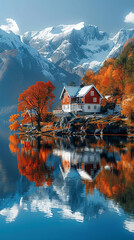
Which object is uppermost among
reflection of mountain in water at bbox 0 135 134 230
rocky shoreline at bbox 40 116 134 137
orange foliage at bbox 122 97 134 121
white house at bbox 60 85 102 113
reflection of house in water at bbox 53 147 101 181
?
white house at bbox 60 85 102 113

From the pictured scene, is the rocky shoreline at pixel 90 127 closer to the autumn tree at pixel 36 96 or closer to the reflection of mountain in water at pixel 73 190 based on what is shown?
the autumn tree at pixel 36 96

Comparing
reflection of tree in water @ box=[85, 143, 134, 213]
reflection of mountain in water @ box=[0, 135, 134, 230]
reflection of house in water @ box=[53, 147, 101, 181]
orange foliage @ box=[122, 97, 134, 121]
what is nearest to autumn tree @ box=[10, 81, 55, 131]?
orange foliage @ box=[122, 97, 134, 121]

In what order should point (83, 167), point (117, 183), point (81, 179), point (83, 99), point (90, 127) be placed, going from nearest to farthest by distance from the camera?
point (117, 183)
point (81, 179)
point (83, 167)
point (90, 127)
point (83, 99)

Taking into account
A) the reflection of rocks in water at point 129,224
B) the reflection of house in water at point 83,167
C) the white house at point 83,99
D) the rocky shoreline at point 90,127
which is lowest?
the reflection of rocks in water at point 129,224

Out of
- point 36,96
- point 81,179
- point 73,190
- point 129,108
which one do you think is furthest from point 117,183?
point 36,96

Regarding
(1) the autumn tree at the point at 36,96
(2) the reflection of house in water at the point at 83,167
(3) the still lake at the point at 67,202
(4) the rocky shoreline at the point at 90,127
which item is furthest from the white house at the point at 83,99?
(3) the still lake at the point at 67,202

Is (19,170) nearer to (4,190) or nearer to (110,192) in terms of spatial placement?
(4,190)

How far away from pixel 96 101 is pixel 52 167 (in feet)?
182

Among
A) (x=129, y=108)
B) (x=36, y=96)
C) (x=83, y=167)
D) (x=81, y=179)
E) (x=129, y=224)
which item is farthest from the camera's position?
(x=36, y=96)

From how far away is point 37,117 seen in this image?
73.2 metres

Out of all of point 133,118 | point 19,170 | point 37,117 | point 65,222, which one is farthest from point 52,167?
point 37,117

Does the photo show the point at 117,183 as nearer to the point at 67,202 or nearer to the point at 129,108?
the point at 67,202

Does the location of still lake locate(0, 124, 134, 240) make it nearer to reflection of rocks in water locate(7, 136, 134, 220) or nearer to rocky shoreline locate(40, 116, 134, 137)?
reflection of rocks in water locate(7, 136, 134, 220)

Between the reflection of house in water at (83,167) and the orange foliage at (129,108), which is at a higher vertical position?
the orange foliage at (129,108)
